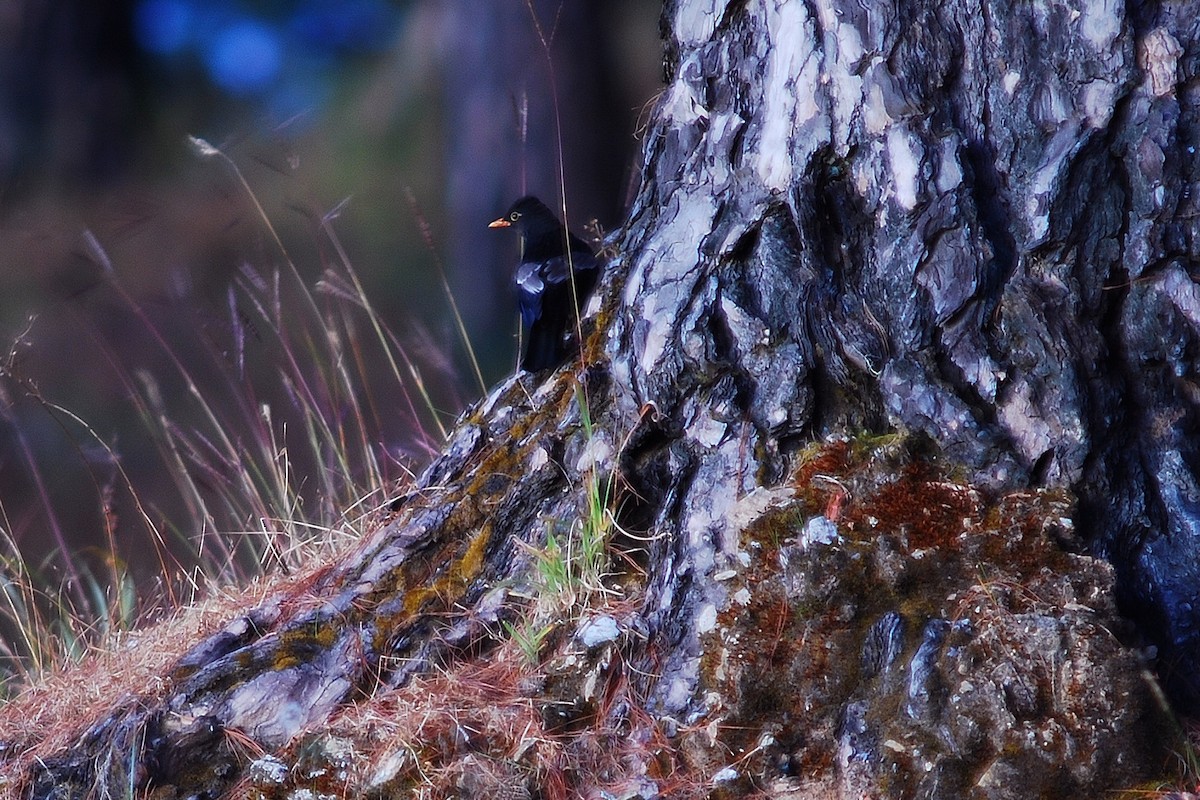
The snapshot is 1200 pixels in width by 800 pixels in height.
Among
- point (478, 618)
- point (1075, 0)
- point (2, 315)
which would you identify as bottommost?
point (2, 315)

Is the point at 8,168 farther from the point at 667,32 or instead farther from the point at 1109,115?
the point at 1109,115

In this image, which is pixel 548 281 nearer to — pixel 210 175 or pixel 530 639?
pixel 530 639

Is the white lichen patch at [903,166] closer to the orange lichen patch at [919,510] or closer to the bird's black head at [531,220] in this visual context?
the orange lichen patch at [919,510]

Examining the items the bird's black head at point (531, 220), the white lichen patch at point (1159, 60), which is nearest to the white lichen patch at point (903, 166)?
the white lichen patch at point (1159, 60)

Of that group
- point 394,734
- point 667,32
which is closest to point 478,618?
point 394,734

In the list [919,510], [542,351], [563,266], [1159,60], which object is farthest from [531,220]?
[1159,60]

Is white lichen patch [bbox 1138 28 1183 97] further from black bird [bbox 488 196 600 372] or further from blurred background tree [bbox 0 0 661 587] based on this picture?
blurred background tree [bbox 0 0 661 587]

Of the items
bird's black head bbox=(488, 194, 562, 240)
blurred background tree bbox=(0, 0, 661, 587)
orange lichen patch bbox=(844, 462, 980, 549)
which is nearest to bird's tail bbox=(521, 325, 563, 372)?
bird's black head bbox=(488, 194, 562, 240)
